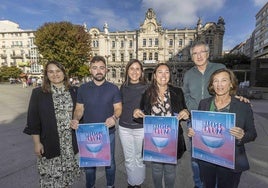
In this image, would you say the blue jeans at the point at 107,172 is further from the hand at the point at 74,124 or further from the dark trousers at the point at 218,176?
the dark trousers at the point at 218,176

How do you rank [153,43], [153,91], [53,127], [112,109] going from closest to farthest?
[53,127] < [153,91] < [112,109] < [153,43]

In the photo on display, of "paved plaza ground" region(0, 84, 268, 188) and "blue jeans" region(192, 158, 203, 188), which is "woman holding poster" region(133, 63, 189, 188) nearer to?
"blue jeans" region(192, 158, 203, 188)

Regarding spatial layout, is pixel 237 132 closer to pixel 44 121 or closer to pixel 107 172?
pixel 107 172

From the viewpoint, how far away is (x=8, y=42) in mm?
A: 74938

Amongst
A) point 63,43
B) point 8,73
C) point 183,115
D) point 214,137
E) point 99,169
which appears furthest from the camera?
point 8,73

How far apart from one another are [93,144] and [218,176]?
5.36ft

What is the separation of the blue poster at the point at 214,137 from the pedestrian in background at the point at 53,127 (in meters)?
1.71

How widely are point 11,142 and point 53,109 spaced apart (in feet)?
12.7

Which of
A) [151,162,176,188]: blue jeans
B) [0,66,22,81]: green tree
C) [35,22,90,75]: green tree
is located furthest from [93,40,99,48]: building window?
[151,162,176,188]: blue jeans

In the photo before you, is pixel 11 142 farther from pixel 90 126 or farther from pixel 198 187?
pixel 198 187

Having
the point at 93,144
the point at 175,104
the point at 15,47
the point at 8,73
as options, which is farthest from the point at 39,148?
the point at 15,47

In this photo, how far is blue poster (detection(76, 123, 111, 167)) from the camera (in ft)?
8.39

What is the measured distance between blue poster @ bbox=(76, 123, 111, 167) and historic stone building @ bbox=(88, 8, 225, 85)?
54642 millimetres

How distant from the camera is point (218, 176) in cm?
229
